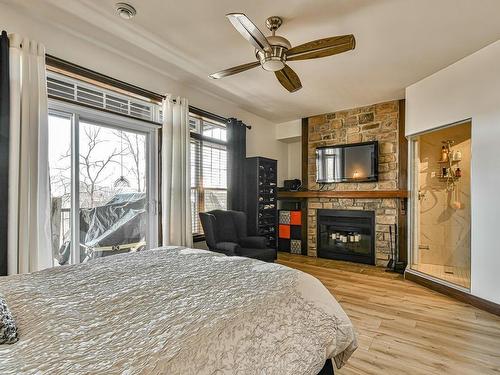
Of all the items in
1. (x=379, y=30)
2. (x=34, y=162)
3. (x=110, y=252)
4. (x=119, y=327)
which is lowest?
(x=110, y=252)

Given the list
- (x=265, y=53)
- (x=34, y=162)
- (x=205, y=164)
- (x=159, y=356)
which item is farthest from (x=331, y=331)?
(x=205, y=164)

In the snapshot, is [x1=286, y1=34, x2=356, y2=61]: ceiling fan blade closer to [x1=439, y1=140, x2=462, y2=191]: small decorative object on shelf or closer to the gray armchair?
the gray armchair

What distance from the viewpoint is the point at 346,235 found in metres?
5.00

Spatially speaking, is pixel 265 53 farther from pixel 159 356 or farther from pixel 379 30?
pixel 159 356

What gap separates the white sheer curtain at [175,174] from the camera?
131 inches

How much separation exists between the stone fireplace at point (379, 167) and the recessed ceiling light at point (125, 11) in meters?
3.84

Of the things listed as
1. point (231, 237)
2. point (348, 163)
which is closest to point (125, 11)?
point (231, 237)

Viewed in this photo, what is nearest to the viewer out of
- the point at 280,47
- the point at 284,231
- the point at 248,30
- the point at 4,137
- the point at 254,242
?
the point at 248,30

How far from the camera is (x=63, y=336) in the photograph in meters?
0.87

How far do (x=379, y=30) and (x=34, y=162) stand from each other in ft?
10.6

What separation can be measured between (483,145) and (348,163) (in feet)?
6.88

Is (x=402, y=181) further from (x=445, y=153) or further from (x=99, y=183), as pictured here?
(x=99, y=183)

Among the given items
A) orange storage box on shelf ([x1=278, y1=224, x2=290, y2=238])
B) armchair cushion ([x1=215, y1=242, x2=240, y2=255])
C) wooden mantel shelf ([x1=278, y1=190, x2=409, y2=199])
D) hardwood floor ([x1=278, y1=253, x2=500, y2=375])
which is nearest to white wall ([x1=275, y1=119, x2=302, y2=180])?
wooden mantel shelf ([x1=278, y1=190, x2=409, y2=199])

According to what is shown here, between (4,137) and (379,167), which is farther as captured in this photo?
(379,167)
